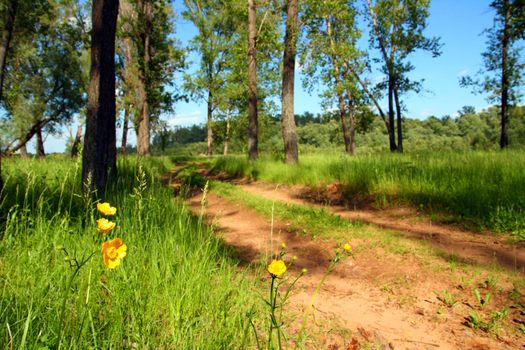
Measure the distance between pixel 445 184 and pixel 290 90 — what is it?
294 inches

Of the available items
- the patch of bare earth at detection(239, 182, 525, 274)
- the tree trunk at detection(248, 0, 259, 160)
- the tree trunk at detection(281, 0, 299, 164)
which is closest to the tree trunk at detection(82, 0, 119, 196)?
the patch of bare earth at detection(239, 182, 525, 274)

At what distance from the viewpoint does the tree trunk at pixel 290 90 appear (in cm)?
1252

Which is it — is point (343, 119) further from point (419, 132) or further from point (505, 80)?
point (419, 132)

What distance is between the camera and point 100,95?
5516mm

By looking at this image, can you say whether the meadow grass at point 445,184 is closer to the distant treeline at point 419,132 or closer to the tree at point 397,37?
the tree at point 397,37

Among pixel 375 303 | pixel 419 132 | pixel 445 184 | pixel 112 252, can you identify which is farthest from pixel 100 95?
pixel 419 132

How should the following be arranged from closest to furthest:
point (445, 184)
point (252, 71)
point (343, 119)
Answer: point (445, 184) → point (252, 71) → point (343, 119)

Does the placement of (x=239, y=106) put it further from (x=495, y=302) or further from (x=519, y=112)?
(x=495, y=302)

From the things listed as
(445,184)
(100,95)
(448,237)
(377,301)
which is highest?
(100,95)

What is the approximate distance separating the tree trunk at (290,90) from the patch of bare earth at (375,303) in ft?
25.6

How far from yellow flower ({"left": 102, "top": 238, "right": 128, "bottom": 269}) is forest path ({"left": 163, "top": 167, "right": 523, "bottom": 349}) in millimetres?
739

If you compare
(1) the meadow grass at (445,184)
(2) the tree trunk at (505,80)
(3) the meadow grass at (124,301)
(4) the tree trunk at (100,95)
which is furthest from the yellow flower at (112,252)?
(2) the tree trunk at (505,80)

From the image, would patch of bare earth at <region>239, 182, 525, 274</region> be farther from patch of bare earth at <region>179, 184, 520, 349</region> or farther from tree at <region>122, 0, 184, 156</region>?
tree at <region>122, 0, 184, 156</region>

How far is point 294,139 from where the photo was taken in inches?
496
